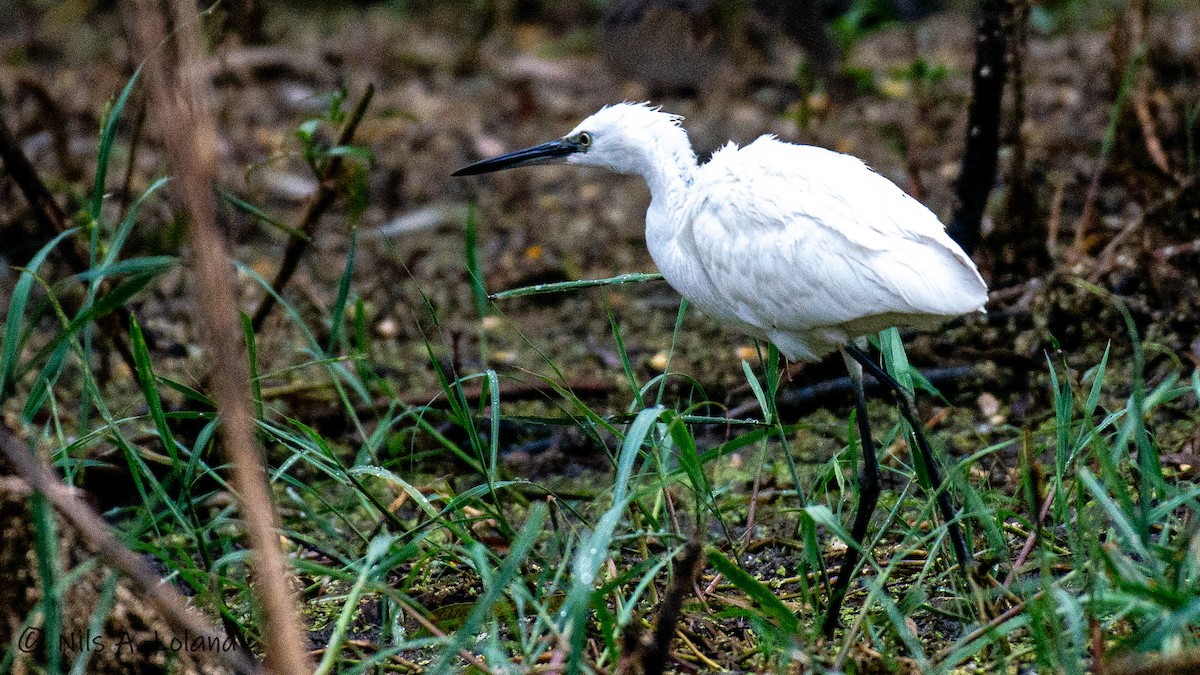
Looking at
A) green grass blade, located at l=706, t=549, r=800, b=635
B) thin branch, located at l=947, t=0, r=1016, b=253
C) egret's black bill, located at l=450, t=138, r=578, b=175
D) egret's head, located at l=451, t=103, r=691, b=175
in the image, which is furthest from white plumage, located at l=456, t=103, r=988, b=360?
thin branch, located at l=947, t=0, r=1016, b=253

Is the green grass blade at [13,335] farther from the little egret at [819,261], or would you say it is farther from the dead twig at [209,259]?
the little egret at [819,261]

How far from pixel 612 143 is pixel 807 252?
82 cm

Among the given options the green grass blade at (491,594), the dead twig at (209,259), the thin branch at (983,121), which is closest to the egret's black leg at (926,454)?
the green grass blade at (491,594)

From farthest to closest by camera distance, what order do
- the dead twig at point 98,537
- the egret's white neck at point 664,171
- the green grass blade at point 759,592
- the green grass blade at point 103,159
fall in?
the egret's white neck at point 664,171, the green grass blade at point 103,159, the green grass blade at point 759,592, the dead twig at point 98,537

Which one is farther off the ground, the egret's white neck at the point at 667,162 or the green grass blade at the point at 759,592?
the egret's white neck at the point at 667,162

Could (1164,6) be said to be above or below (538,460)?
above

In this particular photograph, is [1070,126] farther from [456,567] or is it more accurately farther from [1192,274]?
[456,567]

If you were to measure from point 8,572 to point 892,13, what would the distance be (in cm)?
564

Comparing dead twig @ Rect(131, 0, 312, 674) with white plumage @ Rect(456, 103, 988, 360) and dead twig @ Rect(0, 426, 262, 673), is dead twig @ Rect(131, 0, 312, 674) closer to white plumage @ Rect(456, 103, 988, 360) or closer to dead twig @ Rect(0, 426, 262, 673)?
dead twig @ Rect(0, 426, 262, 673)

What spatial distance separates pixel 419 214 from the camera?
5.51 metres

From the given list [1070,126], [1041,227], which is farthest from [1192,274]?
[1070,126]

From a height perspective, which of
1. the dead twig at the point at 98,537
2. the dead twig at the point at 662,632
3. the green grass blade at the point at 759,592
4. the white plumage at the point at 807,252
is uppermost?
the white plumage at the point at 807,252

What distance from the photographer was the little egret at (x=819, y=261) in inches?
98.3

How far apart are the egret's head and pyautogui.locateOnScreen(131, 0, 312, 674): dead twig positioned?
1.69m
